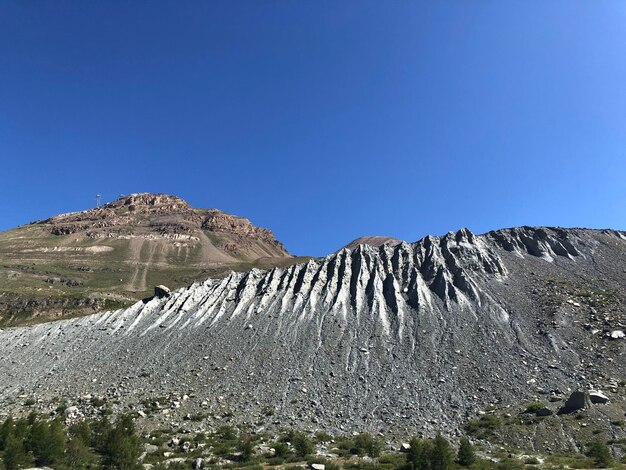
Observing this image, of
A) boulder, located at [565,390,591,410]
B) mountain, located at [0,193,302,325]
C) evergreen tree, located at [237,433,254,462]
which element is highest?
mountain, located at [0,193,302,325]

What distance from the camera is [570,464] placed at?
22344mm

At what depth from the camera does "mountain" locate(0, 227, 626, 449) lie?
3288 centimetres

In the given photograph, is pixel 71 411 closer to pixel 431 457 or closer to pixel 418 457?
pixel 418 457

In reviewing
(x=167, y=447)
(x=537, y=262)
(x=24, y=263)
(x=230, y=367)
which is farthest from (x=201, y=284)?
(x=24, y=263)

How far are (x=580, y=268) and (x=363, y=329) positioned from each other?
106 ft

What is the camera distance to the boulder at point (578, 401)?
28.5 meters

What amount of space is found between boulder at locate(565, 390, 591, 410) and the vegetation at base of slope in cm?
312

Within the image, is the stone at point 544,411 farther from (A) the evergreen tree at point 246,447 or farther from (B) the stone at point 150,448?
(B) the stone at point 150,448

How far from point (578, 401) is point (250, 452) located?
75.0ft

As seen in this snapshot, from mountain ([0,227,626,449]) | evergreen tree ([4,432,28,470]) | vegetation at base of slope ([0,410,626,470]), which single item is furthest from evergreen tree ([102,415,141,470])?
mountain ([0,227,626,449])

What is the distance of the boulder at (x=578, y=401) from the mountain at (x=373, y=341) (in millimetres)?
1349

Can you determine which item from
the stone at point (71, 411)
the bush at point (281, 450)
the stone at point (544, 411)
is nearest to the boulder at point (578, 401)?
the stone at point (544, 411)

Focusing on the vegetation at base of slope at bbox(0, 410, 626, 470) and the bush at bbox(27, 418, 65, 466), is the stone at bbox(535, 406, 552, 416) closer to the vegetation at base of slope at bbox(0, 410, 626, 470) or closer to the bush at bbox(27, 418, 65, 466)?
the vegetation at base of slope at bbox(0, 410, 626, 470)

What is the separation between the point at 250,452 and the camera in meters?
25.5
